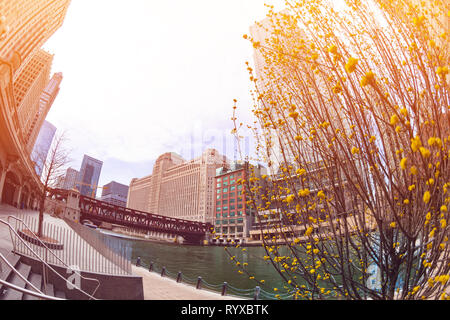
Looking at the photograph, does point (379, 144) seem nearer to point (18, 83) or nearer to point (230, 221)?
point (18, 83)

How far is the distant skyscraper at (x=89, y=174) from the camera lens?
161 metres

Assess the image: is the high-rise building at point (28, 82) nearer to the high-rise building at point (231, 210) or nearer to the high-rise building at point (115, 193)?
the high-rise building at point (231, 210)

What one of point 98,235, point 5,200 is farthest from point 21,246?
point 5,200

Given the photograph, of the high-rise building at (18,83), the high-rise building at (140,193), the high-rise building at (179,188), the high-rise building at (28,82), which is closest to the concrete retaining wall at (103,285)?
the high-rise building at (18,83)

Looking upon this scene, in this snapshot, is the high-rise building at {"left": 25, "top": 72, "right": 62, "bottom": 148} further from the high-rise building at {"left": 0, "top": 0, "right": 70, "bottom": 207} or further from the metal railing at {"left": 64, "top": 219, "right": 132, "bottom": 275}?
the metal railing at {"left": 64, "top": 219, "right": 132, "bottom": 275}

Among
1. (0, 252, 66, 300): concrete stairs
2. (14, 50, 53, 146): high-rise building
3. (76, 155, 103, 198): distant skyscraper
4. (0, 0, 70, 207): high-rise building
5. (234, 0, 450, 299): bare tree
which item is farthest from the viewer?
A: (76, 155, 103, 198): distant skyscraper

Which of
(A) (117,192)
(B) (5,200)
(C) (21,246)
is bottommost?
(C) (21,246)

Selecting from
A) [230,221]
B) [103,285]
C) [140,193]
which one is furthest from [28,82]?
[140,193]

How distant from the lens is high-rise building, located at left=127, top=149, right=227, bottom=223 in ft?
311

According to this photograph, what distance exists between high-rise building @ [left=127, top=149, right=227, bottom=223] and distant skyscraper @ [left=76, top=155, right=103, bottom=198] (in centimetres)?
4026

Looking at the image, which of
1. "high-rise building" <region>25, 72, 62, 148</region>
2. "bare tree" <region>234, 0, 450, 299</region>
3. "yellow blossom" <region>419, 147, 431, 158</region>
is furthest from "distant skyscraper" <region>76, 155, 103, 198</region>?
"yellow blossom" <region>419, 147, 431, 158</region>
